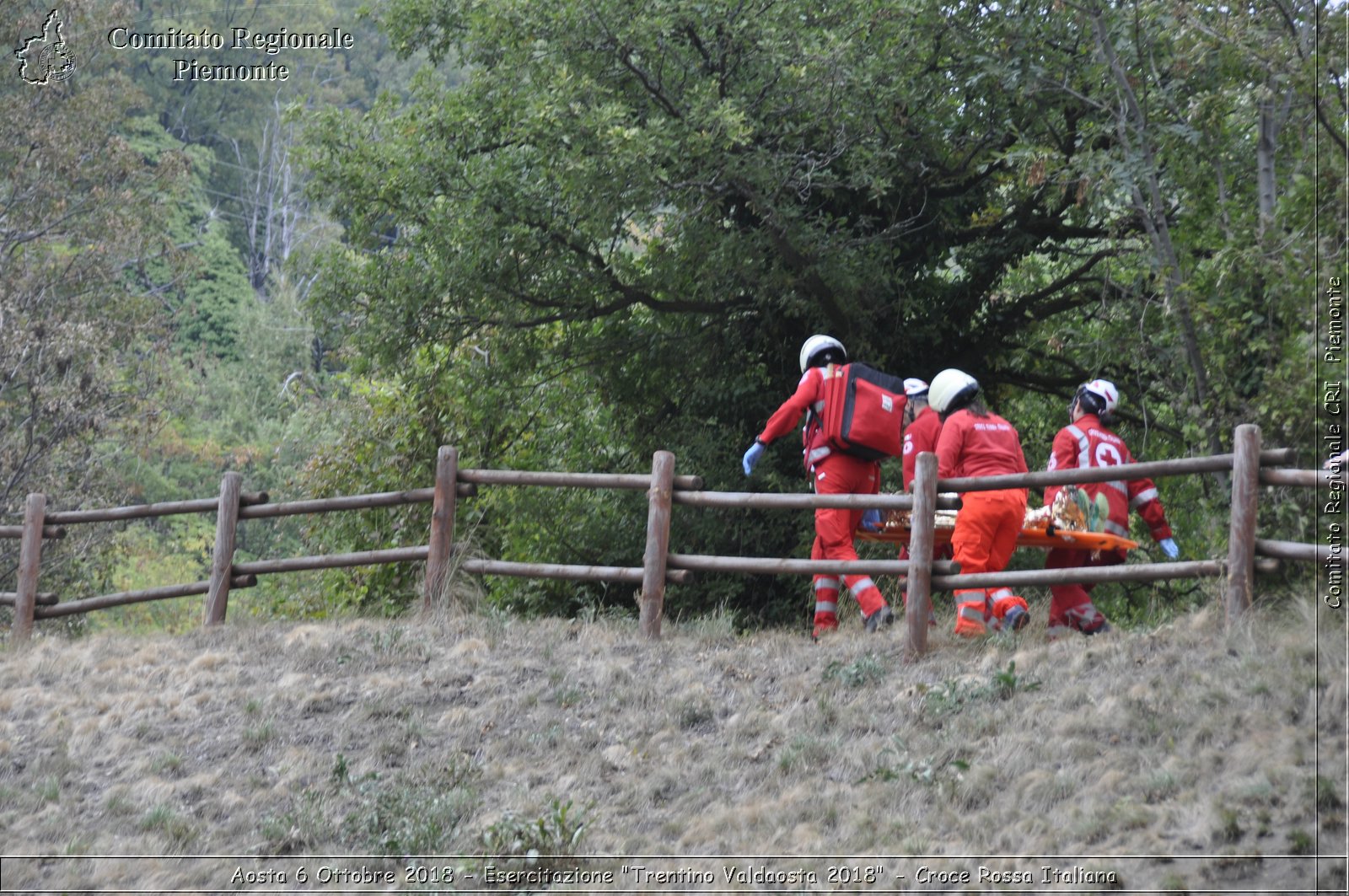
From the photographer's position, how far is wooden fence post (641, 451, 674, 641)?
9.87 meters

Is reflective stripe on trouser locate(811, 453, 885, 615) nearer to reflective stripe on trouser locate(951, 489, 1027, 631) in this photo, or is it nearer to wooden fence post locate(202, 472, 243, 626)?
reflective stripe on trouser locate(951, 489, 1027, 631)

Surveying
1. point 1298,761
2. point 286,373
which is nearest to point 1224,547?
point 1298,761

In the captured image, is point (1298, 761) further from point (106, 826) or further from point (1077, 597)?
point (106, 826)

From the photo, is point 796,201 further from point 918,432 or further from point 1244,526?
point 1244,526

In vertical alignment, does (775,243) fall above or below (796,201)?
below

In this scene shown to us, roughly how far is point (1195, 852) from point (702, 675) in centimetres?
361

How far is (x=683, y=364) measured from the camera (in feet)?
48.3

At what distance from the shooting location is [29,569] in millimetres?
Result: 12109

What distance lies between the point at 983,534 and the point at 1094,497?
752mm

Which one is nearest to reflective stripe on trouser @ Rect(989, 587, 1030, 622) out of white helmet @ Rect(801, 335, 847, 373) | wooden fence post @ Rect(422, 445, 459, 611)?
white helmet @ Rect(801, 335, 847, 373)

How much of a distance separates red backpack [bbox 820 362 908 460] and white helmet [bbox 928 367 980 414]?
16.3 inches

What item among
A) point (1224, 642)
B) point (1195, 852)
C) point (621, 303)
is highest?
point (621, 303)

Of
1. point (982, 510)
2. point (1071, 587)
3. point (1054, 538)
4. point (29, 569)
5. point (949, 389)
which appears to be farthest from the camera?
point (29, 569)

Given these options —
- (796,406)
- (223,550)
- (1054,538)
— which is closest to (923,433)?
(796,406)
